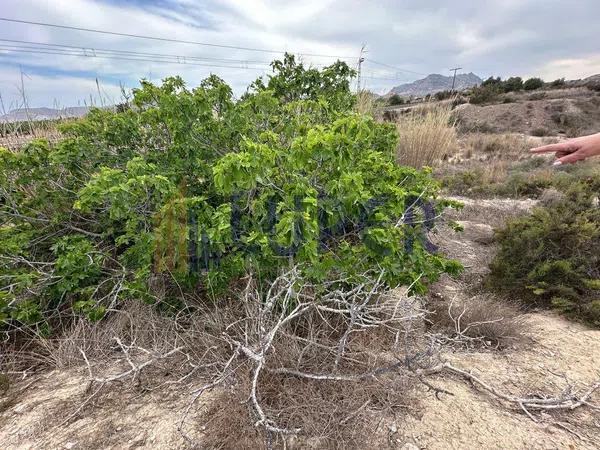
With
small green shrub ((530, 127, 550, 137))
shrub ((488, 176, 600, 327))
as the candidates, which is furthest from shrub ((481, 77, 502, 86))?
shrub ((488, 176, 600, 327))

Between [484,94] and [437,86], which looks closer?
[484,94]

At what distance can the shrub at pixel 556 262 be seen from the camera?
8.76ft

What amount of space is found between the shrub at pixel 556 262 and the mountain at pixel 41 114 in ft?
16.6

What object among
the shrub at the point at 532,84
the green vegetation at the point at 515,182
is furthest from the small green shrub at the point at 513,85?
the green vegetation at the point at 515,182

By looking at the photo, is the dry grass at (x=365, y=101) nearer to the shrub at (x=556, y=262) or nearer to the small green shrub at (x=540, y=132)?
the shrub at (x=556, y=262)

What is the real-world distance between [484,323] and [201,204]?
1974 millimetres

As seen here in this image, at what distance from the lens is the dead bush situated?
7.68 ft

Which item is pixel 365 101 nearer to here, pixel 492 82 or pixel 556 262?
pixel 556 262

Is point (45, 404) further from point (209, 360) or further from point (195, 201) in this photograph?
point (195, 201)

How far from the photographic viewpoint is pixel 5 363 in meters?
2.30

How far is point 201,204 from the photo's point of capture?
7.16ft

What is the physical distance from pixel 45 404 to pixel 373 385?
5.73 ft

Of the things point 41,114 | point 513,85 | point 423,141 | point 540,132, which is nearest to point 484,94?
point 513,85

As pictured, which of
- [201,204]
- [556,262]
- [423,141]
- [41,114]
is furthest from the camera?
[423,141]
